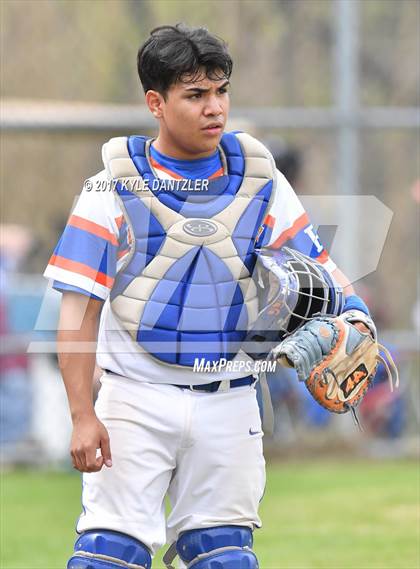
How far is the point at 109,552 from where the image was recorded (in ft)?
11.5

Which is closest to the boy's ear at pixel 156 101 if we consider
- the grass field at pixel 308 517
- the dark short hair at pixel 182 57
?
the dark short hair at pixel 182 57

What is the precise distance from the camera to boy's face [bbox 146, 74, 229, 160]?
3.61 metres

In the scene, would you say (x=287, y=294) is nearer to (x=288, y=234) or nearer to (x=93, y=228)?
(x=288, y=234)

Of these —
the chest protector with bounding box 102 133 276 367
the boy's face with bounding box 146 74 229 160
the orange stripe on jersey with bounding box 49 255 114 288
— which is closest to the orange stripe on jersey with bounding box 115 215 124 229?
the chest protector with bounding box 102 133 276 367

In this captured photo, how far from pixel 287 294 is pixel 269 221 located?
222 mm

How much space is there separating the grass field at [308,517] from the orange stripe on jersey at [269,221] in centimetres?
181

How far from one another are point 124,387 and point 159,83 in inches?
32.3

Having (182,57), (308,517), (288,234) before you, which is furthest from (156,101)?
(308,517)

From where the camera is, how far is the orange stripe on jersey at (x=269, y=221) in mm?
3697

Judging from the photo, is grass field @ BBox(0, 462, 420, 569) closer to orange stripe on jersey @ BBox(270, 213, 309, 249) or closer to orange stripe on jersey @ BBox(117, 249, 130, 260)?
orange stripe on jersey @ BBox(270, 213, 309, 249)

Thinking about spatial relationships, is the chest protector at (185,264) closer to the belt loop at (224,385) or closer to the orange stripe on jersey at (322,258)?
the belt loop at (224,385)

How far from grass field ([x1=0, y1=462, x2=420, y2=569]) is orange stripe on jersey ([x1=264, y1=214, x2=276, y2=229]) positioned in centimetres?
181

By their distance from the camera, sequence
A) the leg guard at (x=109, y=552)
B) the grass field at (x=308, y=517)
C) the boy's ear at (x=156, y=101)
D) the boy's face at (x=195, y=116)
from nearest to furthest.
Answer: the leg guard at (x=109, y=552) < the boy's face at (x=195, y=116) < the boy's ear at (x=156, y=101) < the grass field at (x=308, y=517)

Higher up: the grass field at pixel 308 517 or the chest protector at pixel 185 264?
the chest protector at pixel 185 264
